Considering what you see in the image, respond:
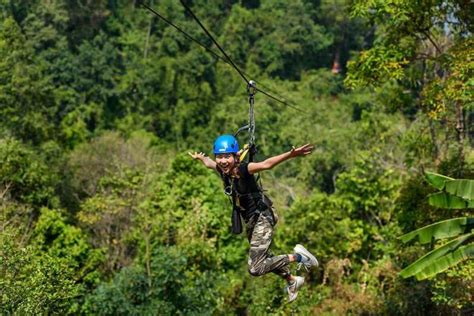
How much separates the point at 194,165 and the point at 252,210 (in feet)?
38.4

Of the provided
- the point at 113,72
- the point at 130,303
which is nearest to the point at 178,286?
the point at 130,303

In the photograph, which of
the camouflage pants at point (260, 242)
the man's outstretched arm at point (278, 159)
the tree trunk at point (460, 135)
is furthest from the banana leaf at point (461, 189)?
the tree trunk at point (460, 135)

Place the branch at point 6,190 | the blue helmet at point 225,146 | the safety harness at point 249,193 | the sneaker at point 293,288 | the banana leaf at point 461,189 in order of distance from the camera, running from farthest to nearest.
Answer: the branch at point 6,190 → the sneaker at point 293,288 → the safety harness at point 249,193 → the blue helmet at point 225,146 → the banana leaf at point 461,189

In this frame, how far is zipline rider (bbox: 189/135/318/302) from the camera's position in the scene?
5.64 metres

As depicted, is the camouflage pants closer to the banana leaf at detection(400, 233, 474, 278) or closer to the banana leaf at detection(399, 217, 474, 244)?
the banana leaf at detection(399, 217, 474, 244)

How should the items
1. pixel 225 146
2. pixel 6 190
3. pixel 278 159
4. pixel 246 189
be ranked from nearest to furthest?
pixel 278 159 → pixel 225 146 → pixel 246 189 → pixel 6 190

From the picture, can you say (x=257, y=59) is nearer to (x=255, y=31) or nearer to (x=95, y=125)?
(x=255, y=31)

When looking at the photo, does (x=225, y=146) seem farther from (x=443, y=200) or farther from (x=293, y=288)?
(x=443, y=200)

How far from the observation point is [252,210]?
598 centimetres

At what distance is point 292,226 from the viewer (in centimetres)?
1562

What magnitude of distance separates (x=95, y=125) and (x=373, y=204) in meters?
17.8

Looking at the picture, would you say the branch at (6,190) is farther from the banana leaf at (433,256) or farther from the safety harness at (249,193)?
the banana leaf at (433,256)

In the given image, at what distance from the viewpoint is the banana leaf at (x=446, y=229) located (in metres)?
5.33

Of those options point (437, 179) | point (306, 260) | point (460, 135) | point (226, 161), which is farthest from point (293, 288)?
point (460, 135)
